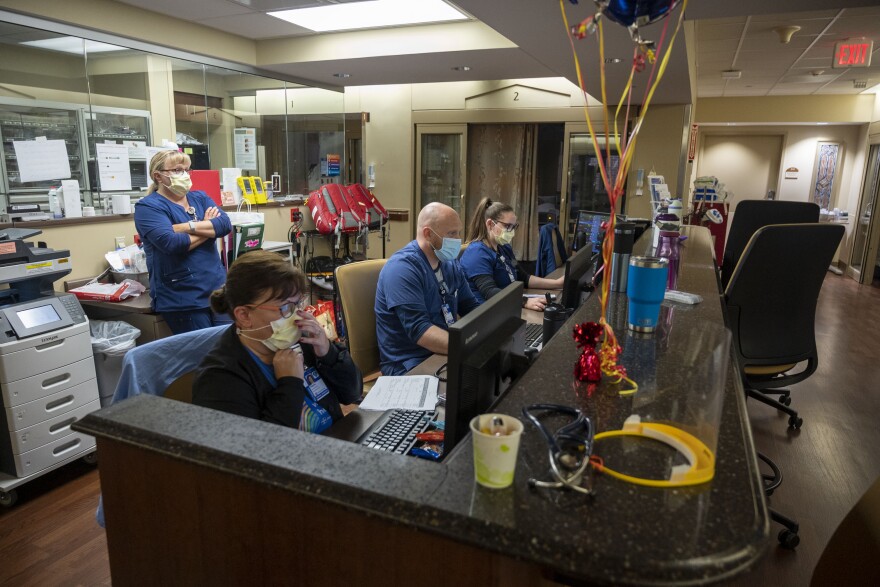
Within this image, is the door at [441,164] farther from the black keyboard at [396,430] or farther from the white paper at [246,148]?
the black keyboard at [396,430]

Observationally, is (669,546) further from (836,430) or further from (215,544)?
(836,430)

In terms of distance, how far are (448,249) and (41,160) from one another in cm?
280

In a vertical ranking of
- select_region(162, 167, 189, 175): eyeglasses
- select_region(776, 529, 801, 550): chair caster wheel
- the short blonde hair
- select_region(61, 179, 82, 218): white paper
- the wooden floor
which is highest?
the short blonde hair

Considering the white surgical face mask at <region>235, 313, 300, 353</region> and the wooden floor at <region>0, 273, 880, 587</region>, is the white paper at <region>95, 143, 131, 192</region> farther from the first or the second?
the white surgical face mask at <region>235, 313, 300, 353</region>

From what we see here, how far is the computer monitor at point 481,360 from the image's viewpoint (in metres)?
1.03

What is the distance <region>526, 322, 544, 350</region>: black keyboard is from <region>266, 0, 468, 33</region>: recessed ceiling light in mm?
2847

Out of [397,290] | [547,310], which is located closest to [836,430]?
[547,310]

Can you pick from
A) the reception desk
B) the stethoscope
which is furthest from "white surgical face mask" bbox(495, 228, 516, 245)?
the stethoscope

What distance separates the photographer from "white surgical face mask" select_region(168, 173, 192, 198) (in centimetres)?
313

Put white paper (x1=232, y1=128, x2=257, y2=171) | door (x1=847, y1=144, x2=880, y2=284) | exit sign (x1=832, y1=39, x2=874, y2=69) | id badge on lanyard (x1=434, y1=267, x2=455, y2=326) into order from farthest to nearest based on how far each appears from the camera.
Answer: door (x1=847, y1=144, x2=880, y2=284)
white paper (x1=232, y1=128, x2=257, y2=171)
exit sign (x1=832, y1=39, x2=874, y2=69)
id badge on lanyard (x1=434, y1=267, x2=455, y2=326)

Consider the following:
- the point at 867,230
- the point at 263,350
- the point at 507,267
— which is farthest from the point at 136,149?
the point at 867,230

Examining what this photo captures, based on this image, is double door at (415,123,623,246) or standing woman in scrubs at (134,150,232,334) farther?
double door at (415,123,623,246)

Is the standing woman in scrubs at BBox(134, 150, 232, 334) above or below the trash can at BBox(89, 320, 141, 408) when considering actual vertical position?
above

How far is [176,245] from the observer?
9.80ft
